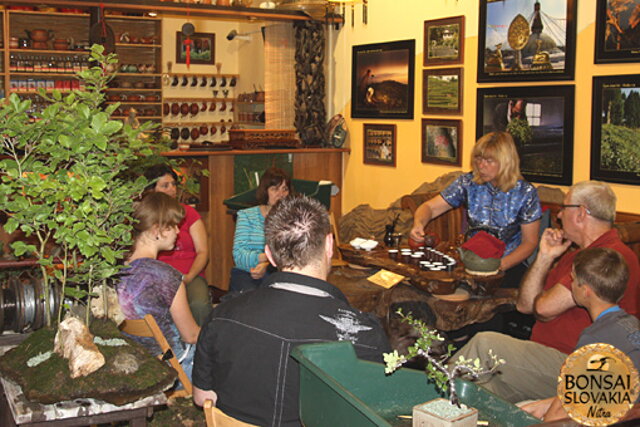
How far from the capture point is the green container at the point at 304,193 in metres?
5.65

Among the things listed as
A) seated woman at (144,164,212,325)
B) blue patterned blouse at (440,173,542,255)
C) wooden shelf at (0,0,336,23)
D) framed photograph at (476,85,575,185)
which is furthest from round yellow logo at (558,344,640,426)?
wooden shelf at (0,0,336,23)

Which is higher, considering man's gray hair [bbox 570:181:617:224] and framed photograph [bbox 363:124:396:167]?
framed photograph [bbox 363:124:396:167]

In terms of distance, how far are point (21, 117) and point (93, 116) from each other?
0.20 meters

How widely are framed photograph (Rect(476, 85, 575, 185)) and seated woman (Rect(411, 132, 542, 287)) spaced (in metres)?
1.04

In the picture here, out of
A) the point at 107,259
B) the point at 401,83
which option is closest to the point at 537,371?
the point at 107,259

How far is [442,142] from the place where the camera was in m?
6.73

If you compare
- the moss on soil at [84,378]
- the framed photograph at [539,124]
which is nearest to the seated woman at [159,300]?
the moss on soil at [84,378]

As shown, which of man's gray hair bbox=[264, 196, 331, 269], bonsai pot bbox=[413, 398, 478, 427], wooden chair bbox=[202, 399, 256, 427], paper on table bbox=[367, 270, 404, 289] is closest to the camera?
bonsai pot bbox=[413, 398, 478, 427]

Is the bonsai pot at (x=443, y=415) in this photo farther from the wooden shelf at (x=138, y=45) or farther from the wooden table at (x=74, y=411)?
the wooden shelf at (x=138, y=45)

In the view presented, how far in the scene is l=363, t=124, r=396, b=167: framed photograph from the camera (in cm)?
740

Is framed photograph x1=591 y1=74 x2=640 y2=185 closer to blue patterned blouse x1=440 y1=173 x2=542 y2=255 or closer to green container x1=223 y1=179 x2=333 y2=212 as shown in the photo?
blue patterned blouse x1=440 y1=173 x2=542 y2=255

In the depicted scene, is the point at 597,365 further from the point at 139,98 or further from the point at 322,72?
the point at 139,98

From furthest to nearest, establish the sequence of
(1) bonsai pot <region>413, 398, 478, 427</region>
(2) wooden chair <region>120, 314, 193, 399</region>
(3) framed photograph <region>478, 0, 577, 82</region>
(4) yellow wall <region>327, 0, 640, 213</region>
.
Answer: (3) framed photograph <region>478, 0, 577, 82</region>
(4) yellow wall <region>327, 0, 640, 213</region>
(2) wooden chair <region>120, 314, 193, 399</region>
(1) bonsai pot <region>413, 398, 478, 427</region>

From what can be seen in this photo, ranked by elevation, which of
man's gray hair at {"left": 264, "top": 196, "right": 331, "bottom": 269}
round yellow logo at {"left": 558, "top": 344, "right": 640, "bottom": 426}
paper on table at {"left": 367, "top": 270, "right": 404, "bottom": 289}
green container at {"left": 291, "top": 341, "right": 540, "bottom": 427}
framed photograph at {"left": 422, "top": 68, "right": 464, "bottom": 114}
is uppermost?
framed photograph at {"left": 422, "top": 68, "right": 464, "bottom": 114}
